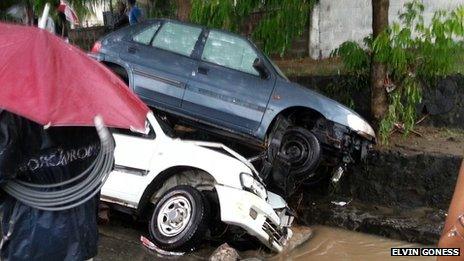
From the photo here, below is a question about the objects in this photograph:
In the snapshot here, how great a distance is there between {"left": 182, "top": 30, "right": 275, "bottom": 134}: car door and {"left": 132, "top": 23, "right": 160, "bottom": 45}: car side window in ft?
2.63

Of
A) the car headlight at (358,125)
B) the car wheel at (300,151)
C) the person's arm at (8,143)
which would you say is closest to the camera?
the person's arm at (8,143)

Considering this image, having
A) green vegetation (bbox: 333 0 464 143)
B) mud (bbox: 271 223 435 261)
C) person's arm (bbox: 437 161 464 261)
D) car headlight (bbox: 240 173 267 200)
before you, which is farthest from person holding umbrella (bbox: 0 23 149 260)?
green vegetation (bbox: 333 0 464 143)

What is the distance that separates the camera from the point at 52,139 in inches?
96.3

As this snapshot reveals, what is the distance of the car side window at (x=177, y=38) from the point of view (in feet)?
25.3

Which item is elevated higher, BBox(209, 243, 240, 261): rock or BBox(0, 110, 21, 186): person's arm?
BBox(0, 110, 21, 186): person's arm

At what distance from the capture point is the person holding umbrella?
2139 millimetres

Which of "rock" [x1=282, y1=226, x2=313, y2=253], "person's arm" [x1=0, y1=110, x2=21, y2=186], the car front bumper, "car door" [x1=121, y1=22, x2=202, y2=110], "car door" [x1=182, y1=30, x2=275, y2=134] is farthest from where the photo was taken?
"car door" [x1=121, y1=22, x2=202, y2=110]

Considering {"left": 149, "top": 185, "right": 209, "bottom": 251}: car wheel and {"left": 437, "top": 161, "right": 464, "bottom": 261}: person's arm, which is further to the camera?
{"left": 149, "top": 185, "right": 209, "bottom": 251}: car wheel

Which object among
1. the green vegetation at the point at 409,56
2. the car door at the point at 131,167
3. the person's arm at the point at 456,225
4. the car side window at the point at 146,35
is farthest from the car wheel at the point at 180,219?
the person's arm at the point at 456,225

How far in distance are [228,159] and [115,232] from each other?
1.73 metres

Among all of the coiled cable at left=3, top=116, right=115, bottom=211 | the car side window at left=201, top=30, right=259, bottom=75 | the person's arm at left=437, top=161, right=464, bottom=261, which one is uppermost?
the car side window at left=201, top=30, right=259, bottom=75

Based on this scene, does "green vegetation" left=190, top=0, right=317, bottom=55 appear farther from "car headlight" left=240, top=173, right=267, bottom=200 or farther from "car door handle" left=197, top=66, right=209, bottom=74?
"car headlight" left=240, top=173, right=267, bottom=200

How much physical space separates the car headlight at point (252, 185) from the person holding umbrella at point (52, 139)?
9.88ft

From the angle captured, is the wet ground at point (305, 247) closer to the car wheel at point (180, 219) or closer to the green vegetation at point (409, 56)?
the car wheel at point (180, 219)
